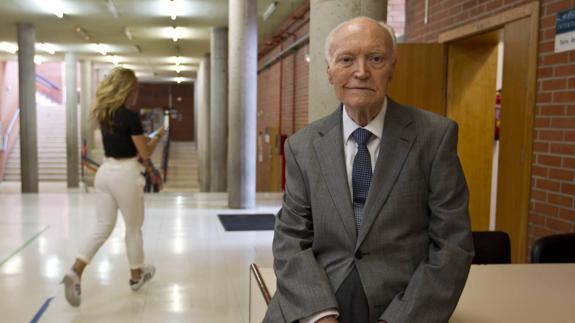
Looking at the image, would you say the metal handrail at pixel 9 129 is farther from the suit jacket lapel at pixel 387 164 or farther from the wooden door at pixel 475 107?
the suit jacket lapel at pixel 387 164

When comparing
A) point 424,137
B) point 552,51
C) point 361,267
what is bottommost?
point 361,267

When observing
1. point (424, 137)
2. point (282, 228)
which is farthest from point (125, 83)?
point (424, 137)

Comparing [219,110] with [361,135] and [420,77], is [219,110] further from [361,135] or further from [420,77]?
[361,135]

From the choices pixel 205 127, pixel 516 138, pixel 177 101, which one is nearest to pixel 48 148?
pixel 205 127

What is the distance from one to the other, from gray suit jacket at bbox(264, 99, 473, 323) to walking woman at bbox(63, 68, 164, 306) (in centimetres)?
240

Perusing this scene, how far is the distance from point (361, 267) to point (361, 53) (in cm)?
57

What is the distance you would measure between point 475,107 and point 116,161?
333 cm

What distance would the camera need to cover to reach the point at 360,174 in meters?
1.56

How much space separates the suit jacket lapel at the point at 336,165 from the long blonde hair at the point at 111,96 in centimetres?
247

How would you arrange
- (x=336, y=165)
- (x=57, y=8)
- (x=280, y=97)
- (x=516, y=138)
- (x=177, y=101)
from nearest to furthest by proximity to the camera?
(x=336, y=165) → (x=516, y=138) → (x=57, y=8) → (x=280, y=97) → (x=177, y=101)

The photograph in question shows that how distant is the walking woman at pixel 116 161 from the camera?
373 centimetres

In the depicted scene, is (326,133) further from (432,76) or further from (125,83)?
(432,76)

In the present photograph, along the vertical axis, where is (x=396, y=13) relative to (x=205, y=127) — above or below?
above

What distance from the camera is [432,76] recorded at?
507 cm
